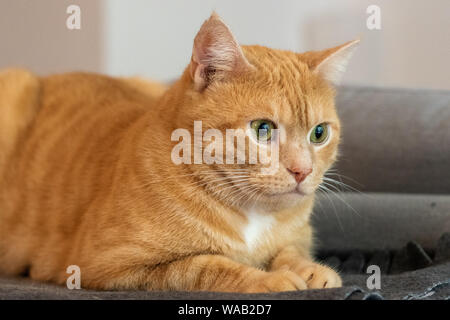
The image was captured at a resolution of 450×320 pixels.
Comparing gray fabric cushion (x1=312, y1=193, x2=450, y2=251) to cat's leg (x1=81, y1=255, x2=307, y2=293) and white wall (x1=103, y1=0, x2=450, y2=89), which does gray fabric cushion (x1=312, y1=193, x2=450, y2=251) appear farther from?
white wall (x1=103, y1=0, x2=450, y2=89)

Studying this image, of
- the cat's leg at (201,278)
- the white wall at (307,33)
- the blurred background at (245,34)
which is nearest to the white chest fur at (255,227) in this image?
the cat's leg at (201,278)

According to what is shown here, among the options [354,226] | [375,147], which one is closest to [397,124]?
[375,147]

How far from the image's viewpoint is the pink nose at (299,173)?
4.42 feet

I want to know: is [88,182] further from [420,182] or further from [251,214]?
[420,182]

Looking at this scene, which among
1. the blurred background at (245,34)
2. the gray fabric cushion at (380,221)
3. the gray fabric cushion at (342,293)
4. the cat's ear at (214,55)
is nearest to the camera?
the gray fabric cushion at (342,293)

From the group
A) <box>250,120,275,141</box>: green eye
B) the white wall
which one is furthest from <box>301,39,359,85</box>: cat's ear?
the white wall

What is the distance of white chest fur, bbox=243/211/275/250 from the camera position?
4.89ft

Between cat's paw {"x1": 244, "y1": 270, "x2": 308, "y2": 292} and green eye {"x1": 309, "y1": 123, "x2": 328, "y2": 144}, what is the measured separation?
399 mm

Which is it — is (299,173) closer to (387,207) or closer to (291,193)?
(291,193)

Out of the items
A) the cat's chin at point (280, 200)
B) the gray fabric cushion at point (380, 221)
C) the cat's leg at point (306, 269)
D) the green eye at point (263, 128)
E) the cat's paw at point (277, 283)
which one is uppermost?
the green eye at point (263, 128)

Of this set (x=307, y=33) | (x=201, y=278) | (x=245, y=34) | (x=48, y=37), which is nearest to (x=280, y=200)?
(x=201, y=278)

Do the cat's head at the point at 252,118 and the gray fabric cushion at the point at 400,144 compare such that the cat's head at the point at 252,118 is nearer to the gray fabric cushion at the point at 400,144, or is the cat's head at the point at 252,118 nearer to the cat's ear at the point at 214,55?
the cat's ear at the point at 214,55

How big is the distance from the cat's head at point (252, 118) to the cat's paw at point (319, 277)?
7.2 inches
